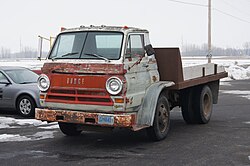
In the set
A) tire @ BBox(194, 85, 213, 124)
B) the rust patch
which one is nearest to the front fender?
the rust patch

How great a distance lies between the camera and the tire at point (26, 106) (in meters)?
11.7

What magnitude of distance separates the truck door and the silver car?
14.8 feet

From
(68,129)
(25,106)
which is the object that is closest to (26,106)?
(25,106)

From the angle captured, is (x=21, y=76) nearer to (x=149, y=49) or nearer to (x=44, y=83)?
(x=44, y=83)

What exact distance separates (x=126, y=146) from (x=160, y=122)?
91cm

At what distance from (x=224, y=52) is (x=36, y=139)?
18045 centimetres

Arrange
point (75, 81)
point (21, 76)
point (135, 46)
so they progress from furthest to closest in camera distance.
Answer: point (21, 76) → point (135, 46) → point (75, 81)

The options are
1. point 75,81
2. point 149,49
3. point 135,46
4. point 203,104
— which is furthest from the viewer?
point 203,104

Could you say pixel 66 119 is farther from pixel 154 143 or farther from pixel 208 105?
pixel 208 105

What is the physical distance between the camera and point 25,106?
11797 millimetres

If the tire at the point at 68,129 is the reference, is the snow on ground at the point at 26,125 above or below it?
below

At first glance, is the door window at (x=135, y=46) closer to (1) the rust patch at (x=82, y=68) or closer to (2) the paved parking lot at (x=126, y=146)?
(1) the rust patch at (x=82, y=68)

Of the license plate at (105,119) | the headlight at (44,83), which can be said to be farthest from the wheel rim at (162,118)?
the headlight at (44,83)

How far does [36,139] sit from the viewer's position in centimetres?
865
